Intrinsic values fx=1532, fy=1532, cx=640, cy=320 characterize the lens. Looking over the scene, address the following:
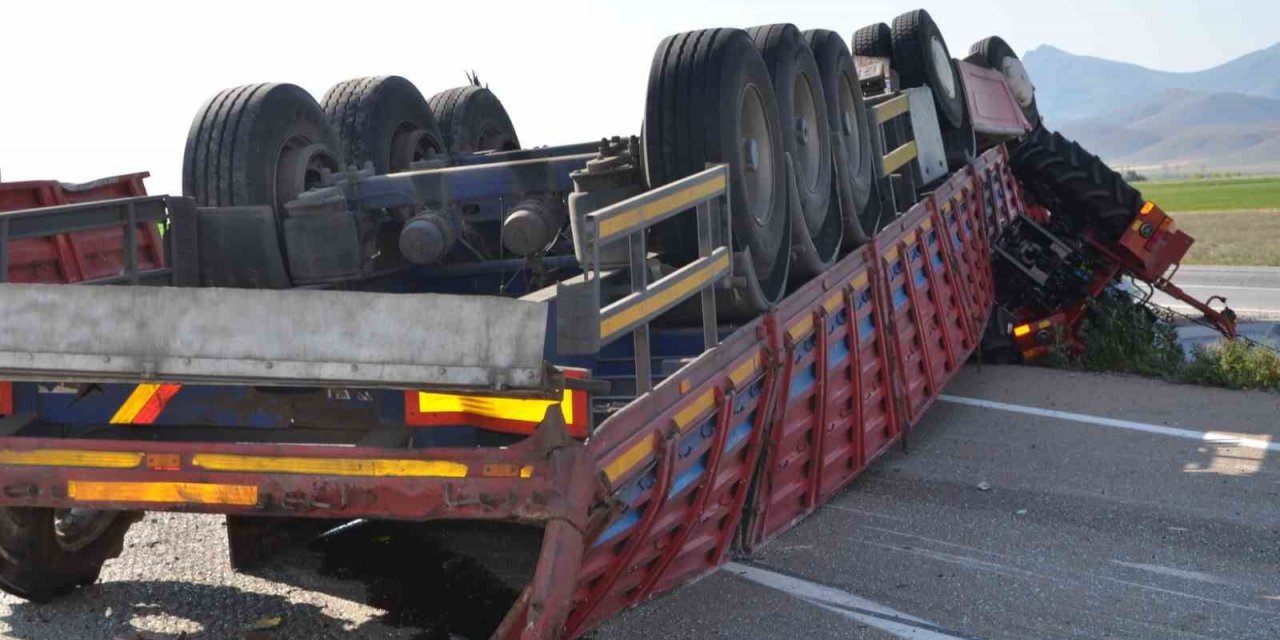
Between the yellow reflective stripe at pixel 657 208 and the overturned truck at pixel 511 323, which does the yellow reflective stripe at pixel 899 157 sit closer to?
the overturned truck at pixel 511 323

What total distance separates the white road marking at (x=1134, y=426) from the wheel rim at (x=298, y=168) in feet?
13.4

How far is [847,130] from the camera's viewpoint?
25.8ft

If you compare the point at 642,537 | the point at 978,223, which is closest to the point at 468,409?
the point at 642,537

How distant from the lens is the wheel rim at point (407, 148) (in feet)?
29.4

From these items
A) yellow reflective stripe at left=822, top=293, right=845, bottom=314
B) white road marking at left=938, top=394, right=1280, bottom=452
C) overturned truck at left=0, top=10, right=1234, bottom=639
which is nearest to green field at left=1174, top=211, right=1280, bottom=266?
white road marking at left=938, top=394, right=1280, bottom=452

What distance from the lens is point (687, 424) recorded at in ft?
16.7

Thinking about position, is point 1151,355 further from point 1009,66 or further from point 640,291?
point 640,291

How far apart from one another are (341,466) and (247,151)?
10.7ft

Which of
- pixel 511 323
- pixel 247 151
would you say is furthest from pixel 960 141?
pixel 511 323

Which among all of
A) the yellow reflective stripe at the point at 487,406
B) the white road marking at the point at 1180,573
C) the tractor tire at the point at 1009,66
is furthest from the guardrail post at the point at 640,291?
the tractor tire at the point at 1009,66

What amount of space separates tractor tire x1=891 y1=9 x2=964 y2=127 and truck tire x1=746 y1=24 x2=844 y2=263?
309 centimetres

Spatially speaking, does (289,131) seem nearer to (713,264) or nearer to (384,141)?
(384,141)

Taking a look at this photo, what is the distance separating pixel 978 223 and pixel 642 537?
5732 millimetres

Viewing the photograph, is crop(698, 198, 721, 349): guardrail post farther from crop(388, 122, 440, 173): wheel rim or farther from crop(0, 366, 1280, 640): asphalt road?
crop(388, 122, 440, 173): wheel rim
